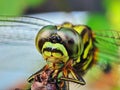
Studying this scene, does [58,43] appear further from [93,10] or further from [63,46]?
[93,10]

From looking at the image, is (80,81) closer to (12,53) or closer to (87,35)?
(87,35)

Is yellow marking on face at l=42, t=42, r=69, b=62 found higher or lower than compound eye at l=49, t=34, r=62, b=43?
lower

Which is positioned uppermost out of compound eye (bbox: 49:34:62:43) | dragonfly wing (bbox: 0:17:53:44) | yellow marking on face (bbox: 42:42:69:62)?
dragonfly wing (bbox: 0:17:53:44)

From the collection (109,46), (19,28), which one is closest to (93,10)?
(109,46)

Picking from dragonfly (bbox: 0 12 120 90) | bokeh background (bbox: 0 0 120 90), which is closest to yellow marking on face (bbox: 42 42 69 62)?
dragonfly (bbox: 0 12 120 90)

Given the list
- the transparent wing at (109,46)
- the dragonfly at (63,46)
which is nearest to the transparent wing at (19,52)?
the dragonfly at (63,46)

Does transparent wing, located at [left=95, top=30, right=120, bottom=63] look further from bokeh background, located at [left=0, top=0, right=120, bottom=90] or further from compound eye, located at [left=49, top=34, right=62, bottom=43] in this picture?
compound eye, located at [left=49, top=34, right=62, bottom=43]

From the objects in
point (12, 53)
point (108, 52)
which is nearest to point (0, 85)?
point (12, 53)
